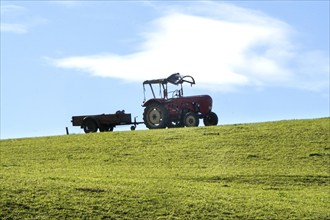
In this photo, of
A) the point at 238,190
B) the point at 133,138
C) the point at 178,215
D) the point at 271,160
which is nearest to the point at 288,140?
the point at 271,160

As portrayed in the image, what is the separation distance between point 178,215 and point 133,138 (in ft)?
65.2

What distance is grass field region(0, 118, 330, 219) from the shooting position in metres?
21.1

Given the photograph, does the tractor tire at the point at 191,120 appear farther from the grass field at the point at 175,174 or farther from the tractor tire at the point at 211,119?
the grass field at the point at 175,174

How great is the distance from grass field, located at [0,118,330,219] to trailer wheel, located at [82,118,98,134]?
17.9 ft

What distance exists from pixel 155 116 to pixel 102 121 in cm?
461

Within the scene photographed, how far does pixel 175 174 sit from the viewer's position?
30.0 meters

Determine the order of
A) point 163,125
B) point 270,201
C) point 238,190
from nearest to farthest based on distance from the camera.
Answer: point 270,201
point 238,190
point 163,125

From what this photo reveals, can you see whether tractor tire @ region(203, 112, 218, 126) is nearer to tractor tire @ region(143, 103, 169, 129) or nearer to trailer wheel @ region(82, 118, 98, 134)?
tractor tire @ region(143, 103, 169, 129)

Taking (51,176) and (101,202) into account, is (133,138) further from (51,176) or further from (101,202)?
(101,202)

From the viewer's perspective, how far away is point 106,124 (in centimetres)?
4884

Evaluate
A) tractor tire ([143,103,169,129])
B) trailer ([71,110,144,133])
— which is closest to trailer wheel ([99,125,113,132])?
trailer ([71,110,144,133])

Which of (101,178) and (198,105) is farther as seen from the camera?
(198,105)

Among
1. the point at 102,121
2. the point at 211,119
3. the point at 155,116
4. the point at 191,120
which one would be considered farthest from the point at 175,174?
the point at 102,121

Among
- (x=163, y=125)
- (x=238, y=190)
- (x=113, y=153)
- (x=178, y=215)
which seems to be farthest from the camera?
(x=163, y=125)
